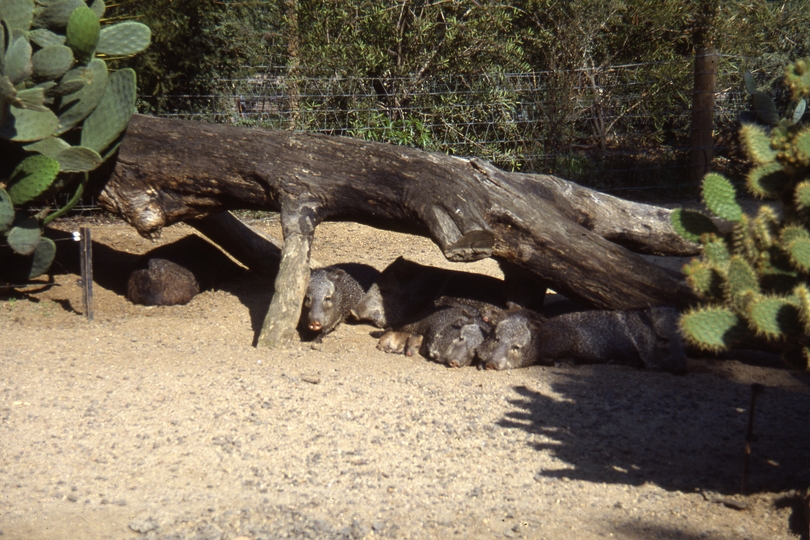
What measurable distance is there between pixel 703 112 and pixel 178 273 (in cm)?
604

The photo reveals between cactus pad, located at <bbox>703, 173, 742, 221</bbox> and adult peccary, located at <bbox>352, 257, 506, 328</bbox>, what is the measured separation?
2985 millimetres

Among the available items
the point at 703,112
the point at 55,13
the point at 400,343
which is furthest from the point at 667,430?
the point at 703,112

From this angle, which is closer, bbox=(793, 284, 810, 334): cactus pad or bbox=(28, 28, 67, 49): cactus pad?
bbox=(793, 284, 810, 334): cactus pad

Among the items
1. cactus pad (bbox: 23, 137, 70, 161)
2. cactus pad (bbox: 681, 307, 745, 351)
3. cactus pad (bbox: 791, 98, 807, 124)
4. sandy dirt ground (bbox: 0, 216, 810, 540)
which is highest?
cactus pad (bbox: 791, 98, 807, 124)

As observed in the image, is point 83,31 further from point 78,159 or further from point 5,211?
point 5,211

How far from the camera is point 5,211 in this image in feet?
17.1

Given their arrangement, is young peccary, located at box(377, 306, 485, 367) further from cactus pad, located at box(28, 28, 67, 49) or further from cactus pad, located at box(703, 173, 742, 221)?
cactus pad, located at box(28, 28, 67, 49)

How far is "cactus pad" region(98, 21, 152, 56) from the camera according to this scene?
19.2 ft

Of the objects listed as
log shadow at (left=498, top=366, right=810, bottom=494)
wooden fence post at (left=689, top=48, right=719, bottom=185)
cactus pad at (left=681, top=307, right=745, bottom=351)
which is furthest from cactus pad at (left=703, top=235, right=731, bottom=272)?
wooden fence post at (left=689, top=48, right=719, bottom=185)

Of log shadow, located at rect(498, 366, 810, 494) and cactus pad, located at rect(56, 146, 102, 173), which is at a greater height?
cactus pad, located at rect(56, 146, 102, 173)

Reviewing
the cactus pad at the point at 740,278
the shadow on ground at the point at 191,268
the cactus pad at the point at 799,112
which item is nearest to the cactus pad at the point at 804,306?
the cactus pad at the point at 740,278

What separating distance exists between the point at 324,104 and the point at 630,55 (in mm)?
4476

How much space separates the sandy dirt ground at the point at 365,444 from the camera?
2855 millimetres

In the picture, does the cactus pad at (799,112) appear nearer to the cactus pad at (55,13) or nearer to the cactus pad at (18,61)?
the cactus pad at (18,61)
